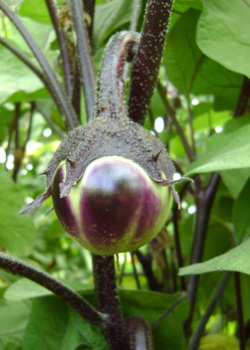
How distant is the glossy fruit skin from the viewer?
0.95 ft

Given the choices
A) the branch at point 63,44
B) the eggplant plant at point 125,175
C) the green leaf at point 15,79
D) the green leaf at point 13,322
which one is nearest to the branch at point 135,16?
the eggplant plant at point 125,175

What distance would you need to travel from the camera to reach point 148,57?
391 millimetres

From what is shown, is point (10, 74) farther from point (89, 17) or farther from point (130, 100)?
point (130, 100)

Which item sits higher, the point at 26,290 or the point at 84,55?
the point at 84,55

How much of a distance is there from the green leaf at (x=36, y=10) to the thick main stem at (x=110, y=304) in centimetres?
41

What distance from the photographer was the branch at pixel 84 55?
44 centimetres

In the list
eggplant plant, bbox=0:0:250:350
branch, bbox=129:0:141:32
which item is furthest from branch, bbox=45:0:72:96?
branch, bbox=129:0:141:32

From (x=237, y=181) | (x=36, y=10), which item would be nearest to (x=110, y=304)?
(x=237, y=181)

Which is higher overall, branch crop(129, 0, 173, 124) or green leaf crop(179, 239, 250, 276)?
branch crop(129, 0, 173, 124)

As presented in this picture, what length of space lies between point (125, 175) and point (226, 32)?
0.74 ft

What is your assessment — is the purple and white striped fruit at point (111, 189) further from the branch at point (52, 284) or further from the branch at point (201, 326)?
the branch at point (201, 326)

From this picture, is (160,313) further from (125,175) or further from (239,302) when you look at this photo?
(125,175)

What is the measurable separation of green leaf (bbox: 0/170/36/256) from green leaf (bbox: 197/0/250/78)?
256mm

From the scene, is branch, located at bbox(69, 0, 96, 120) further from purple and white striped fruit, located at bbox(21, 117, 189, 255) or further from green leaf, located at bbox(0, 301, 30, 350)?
green leaf, located at bbox(0, 301, 30, 350)
